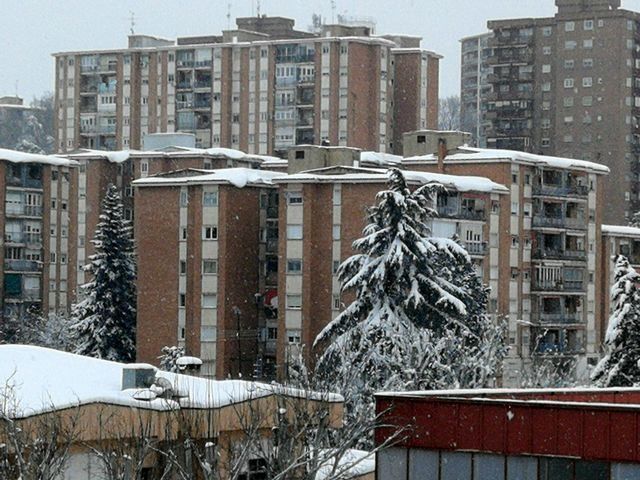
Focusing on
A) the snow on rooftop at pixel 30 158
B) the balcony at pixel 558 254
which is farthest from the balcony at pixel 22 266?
→ the balcony at pixel 558 254

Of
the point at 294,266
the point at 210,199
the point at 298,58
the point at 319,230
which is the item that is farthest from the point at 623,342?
the point at 298,58

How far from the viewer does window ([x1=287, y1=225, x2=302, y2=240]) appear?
7369cm

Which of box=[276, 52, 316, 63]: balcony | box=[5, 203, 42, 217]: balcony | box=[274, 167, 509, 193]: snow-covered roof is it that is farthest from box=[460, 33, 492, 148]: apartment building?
box=[274, 167, 509, 193]: snow-covered roof

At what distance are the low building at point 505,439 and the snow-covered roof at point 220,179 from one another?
47.1 meters

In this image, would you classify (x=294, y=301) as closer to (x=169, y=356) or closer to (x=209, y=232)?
(x=209, y=232)

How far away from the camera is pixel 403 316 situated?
54062 millimetres

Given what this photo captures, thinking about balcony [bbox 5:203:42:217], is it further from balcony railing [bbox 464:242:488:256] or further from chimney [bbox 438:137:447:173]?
balcony railing [bbox 464:242:488:256]

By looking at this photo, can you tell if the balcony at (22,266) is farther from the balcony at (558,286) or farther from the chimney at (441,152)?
the balcony at (558,286)

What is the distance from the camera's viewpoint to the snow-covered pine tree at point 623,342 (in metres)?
48.1

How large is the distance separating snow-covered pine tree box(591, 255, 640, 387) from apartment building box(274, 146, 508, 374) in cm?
2309

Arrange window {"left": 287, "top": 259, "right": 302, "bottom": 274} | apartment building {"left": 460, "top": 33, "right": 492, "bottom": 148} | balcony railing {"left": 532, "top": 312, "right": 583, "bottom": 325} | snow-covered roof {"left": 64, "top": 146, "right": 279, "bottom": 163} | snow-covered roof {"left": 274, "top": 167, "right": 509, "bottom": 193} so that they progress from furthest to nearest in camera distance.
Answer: apartment building {"left": 460, "top": 33, "right": 492, "bottom": 148}
snow-covered roof {"left": 64, "top": 146, "right": 279, "bottom": 163}
balcony railing {"left": 532, "top": 312, "right": 583, "bottom": 325}
window {"left": 287, "top": 259, "right": 302, "bottom": 274}
snow-covered roof {"left": 274, "top": 167, "right": 509, "bottom": 193}

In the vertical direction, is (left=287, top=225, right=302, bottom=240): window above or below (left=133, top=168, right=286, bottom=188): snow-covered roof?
below

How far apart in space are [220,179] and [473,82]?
90.5 metres

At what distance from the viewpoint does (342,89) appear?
107m
